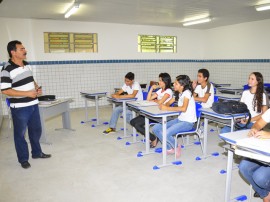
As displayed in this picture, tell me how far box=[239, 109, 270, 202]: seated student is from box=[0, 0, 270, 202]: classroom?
0.31 meters

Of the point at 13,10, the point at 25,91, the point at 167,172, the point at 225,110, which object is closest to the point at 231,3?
the point at 225,110

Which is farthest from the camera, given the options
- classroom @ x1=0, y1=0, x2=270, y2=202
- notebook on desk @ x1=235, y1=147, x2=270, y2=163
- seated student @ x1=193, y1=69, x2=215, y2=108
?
seated student @ x1=193, y1=69, x2=215, y2=108

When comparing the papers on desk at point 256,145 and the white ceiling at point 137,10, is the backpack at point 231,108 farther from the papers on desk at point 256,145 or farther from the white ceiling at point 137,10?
the white ceiling at point 137,10

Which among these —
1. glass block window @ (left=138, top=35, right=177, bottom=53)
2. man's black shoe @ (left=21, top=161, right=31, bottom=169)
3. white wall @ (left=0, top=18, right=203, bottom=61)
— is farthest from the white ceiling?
man's black shoe @ (left=21, top=161, right=31, bottom=169)

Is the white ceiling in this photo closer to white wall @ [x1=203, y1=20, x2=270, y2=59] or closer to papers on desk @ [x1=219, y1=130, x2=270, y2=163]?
white wall @ [x1=203, y1=20, x2=270, y2=59]

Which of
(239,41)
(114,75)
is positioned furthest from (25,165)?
→ (239,41)

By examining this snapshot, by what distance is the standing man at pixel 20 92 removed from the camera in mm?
2986

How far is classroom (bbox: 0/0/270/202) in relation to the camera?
2.73 meters

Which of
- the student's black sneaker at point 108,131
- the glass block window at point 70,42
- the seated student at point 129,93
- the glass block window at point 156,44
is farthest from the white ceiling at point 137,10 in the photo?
the student's black sneaker at point 108,131

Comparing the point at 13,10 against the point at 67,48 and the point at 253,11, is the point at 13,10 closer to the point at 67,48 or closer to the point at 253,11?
the point at 67,48

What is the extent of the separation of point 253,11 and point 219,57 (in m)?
A: 2.61

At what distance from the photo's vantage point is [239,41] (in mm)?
7379

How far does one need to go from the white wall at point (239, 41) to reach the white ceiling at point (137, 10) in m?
0.36

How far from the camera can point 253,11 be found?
5.58m
